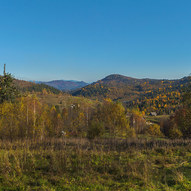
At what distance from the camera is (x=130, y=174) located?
6.61 metres

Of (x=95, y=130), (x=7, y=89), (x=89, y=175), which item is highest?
(x=7, y=89)

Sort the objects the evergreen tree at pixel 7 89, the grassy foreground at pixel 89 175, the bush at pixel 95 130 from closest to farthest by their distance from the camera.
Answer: the grassy foreground at pixel 89 175
the bush at pixel 95 130
the evergreen tree at pixel 7 89

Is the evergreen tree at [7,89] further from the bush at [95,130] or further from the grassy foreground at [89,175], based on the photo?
the grassy foreground at [89,175]

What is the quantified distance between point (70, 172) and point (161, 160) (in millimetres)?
5620

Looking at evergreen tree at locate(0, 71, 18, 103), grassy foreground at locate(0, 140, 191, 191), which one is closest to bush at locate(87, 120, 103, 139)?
grassy foreground at locate(0, 140, 191, 191)

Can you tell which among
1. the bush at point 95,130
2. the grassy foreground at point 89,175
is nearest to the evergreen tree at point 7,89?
the bush at point 95,130

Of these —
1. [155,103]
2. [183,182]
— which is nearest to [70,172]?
[183,182]

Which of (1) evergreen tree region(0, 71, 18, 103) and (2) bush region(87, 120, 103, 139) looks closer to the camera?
(2) bush region(87, 120, 103, 139)

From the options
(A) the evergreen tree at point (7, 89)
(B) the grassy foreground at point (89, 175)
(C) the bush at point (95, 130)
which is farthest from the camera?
(A) the evergreen tree at point (7, 89)

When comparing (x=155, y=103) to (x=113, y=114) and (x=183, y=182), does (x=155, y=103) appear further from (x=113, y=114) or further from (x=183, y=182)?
(x=183, y=182)

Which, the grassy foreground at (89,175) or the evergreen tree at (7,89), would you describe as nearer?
the grassy foreground at (89,175)

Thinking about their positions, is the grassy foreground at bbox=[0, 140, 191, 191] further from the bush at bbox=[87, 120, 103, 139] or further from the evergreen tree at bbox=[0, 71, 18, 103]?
the evergreen tree at bbox=[0, 71, 18, 103]

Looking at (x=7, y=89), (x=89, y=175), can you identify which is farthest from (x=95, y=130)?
(x=7, y=89)

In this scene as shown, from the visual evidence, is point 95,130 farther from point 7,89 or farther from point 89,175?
point 7,89
